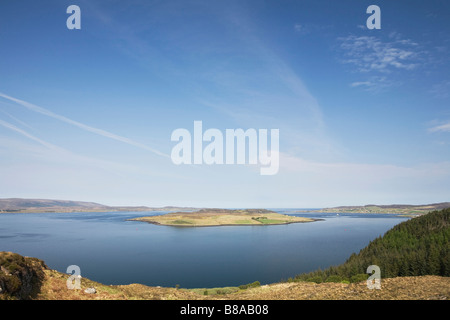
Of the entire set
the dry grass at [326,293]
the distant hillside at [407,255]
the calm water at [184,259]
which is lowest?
the calm water at [184,259]

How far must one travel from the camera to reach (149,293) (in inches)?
865

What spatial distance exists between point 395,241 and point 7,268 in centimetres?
9469

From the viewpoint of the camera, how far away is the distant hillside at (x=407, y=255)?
46.1m

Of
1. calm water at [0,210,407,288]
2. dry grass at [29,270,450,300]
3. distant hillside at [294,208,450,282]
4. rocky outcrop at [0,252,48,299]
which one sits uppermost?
rocky outcrop at [0,252,48,299]

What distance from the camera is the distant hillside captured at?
151 ft

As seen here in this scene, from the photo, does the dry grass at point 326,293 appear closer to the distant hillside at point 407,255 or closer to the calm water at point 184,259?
the distant hillside at point 407,255

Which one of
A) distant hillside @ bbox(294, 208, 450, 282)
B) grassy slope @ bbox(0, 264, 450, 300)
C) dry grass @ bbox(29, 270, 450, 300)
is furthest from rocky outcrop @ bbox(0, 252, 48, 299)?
distant hillside @ bbox(294, 208, 450, 282)

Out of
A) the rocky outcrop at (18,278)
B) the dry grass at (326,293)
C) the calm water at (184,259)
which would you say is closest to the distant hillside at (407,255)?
the calm water at (184,259)

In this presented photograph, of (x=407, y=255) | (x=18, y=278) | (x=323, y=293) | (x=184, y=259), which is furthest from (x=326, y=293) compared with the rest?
(x=184, y=259)

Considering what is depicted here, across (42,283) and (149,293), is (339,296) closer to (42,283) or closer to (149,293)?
(149,293)

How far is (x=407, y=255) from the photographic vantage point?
178 feet

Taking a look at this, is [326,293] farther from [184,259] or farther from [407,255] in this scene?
[184,259]

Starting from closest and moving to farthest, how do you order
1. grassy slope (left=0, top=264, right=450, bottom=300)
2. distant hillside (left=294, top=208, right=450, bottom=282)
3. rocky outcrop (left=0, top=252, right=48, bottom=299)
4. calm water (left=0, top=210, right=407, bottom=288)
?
rocky outcrop (left=0, top=252, right=48, bottom=299), grassy slope (left=0, top=264, right=450, bottom=300), distant hillside (left=294, top=208, right=450, bottom=282), calm water (left=0, top=210, right=407, bottom=288)

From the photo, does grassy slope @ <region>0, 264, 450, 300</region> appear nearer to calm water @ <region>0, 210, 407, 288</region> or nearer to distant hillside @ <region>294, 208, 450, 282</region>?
distant hillside @ <region>294, 208, 450, 282</region>
